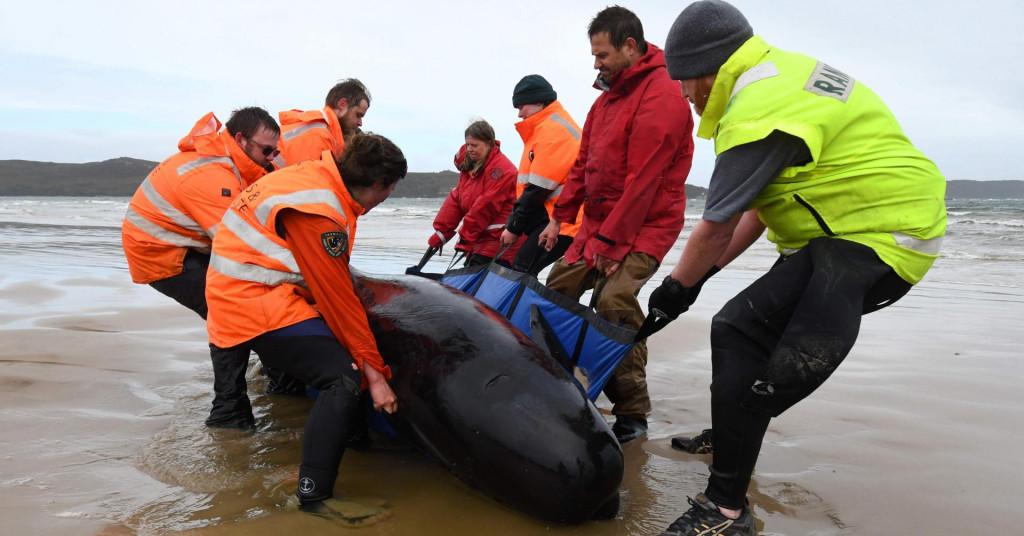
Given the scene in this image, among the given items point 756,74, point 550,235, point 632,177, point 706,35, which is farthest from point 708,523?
point 550,235

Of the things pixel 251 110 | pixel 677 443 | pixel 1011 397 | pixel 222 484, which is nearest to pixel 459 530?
pixel 222 484

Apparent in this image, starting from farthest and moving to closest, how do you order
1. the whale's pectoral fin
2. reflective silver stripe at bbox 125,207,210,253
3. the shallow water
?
reflective silver stripe at bbox 125,207,210,253 → the whale's pectoral fin → the shallow water

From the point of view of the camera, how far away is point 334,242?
342 cm

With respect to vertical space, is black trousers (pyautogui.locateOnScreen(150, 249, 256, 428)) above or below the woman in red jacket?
below

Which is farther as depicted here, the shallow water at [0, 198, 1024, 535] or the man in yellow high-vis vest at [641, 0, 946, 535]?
the shallow water at [0, 198, 1024, 535]

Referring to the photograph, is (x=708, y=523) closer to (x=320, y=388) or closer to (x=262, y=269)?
(x=320, y=388)

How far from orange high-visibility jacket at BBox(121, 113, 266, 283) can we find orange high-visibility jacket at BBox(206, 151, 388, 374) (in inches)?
50.2

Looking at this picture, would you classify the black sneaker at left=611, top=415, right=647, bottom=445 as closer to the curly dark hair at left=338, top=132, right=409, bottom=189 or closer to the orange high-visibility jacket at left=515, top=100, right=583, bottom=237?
the orange high-visibility jacket at left=515, top=100, right=583, bottom=237

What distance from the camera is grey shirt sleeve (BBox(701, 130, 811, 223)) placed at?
9.14 feet

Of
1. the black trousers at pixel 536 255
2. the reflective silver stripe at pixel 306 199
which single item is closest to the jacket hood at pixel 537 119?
the black trousers at pixel 536 255

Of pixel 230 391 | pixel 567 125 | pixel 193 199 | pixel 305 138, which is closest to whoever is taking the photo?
pixel 230 391

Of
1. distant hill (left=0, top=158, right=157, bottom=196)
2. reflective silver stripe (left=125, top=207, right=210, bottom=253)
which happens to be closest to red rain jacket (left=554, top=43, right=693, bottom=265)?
reflective silver stripe (left=125, top=207, right=210, bottom=253)

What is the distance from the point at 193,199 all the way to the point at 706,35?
337cm

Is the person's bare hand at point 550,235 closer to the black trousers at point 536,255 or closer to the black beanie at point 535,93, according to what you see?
the black trousers at point 536,255
